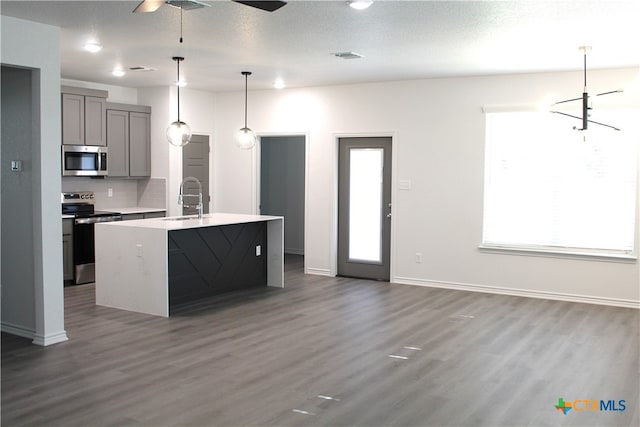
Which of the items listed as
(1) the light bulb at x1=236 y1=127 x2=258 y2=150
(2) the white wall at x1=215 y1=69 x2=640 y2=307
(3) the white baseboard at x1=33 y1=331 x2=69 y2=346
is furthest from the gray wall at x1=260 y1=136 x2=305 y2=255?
(3) the white baseboard at x1=33 y1=331 x2=69 y2=346

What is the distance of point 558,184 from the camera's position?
23.7ft

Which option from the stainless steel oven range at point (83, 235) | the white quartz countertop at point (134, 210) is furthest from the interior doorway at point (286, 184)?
the stainless steel oven range at point (83, 235)

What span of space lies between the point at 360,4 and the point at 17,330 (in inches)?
158

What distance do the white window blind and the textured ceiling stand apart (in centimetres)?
71

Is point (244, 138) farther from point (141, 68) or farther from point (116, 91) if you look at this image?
point (116, 91)

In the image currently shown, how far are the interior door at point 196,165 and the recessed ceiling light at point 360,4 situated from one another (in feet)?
17.1

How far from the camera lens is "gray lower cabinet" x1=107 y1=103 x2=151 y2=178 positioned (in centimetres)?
844

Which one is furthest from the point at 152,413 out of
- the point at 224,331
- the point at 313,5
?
the point at 313,5

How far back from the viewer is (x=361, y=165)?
8508mm

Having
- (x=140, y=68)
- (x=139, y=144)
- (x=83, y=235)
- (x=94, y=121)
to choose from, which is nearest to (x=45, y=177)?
(x=140, y=68)

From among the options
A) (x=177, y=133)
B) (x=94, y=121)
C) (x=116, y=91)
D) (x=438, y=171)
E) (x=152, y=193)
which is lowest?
(x=152, y=193)

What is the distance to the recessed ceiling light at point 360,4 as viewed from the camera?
426 centimetres

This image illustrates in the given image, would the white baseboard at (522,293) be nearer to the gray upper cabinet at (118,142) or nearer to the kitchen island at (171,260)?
the kitchen island at (171,260)

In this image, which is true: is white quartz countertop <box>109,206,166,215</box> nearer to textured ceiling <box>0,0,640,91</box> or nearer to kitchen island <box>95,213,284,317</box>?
kitchen island <box>95,213,284,317</box>
